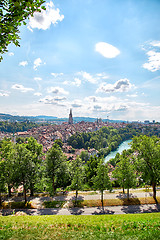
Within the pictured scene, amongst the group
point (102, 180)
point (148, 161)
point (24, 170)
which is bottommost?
point (102, 180)

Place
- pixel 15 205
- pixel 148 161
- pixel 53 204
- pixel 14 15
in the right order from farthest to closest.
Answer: pixel 53 204, pixel 148 161, pixel 15 205, pixel 14 15

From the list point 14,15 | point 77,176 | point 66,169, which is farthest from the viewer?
point 66,169

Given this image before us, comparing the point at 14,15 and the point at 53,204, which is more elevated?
the point at 14,15

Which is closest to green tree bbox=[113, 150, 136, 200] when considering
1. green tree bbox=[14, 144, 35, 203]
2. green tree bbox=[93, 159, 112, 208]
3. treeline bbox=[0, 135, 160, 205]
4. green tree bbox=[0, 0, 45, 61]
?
treeline bbox=[0, 135, 160, 205]

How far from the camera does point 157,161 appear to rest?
1873cm

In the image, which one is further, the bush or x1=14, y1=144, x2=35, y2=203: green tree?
the bush

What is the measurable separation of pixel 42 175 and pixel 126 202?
13.9m

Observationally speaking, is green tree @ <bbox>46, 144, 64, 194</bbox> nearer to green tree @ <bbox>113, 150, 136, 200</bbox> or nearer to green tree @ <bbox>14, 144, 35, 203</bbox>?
green tree @ <bbox>14, 144, 35, 203</bbox>

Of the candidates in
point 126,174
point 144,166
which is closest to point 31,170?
point 126,174

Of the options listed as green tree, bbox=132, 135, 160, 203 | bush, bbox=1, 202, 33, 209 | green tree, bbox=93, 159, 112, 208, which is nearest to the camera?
green tree, bbox=132, 135, 160, 203

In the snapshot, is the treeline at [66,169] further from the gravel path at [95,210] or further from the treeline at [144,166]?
the gravel path at [95,210]

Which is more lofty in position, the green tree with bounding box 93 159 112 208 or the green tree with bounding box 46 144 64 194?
the green tree with bounding box 46 144 64 194

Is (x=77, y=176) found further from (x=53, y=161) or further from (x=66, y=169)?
(x=53, y=161)

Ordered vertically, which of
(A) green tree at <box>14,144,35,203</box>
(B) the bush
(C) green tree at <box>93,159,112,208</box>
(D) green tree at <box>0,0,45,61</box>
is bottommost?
(B) the bush
